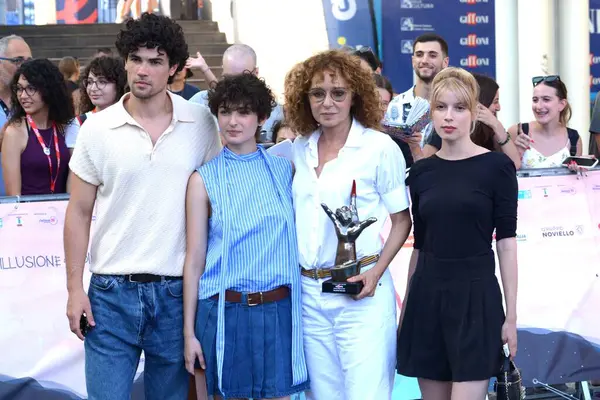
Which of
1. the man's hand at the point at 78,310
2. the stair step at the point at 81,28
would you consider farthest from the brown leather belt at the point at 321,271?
the stair step at the point at 81,28

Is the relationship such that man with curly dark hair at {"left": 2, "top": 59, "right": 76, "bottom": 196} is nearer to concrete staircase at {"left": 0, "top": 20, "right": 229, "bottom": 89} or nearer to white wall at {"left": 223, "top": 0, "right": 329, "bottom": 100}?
white wall at {"left": 223, "top": 0, "right": 329, "bottom": 100}

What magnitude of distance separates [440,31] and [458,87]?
26.2 feet

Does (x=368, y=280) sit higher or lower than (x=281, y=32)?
lower

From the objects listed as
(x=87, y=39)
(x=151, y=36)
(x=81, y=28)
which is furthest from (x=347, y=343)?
(x=81, y=28)

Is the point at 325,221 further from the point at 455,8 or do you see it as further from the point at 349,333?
the point at 455,8

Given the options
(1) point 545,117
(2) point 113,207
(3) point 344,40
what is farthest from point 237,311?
(3) point 344,40

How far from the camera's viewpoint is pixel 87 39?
15.3 m

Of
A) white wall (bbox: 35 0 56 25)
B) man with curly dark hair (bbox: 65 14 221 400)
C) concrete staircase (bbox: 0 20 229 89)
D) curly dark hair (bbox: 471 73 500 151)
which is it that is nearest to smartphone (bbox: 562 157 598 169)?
curly dark hair (bbox: 471 73 500 151)

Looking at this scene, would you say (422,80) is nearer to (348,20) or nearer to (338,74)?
(338,74)

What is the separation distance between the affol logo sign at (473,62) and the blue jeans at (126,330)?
28.5 ft

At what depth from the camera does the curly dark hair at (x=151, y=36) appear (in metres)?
4.24

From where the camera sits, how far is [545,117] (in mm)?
6699

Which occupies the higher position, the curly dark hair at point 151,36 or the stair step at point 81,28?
the stair step at point 81,28

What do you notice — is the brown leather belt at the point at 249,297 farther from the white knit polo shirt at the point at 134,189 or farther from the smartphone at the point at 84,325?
the smartphone at the point at 84,325
